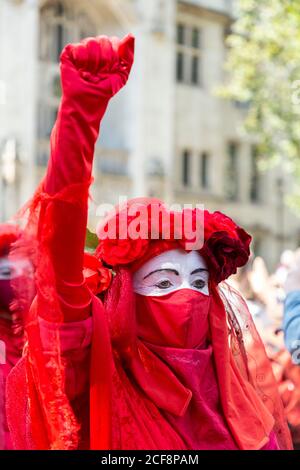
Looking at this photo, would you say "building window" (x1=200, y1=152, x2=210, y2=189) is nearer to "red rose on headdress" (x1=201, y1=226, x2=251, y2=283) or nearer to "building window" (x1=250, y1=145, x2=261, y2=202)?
"building window" (x1=250, y1=145, x2=261, y2=202)

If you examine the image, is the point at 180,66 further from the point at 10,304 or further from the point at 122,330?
the point at 122,330

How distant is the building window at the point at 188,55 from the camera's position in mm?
22891

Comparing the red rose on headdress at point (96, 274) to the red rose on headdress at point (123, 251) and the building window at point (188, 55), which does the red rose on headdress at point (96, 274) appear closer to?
the red rose on headdress at point (123, 251)

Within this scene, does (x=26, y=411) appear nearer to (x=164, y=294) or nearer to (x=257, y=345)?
(x=164, y=294)

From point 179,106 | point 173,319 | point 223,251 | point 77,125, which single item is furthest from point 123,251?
point 179,106

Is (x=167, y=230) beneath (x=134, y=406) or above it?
above

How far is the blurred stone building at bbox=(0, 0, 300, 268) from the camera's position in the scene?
61.2 ft

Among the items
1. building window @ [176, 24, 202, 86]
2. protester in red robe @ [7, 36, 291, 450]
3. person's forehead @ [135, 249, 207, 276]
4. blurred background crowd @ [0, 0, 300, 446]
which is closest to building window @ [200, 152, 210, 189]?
blurred background crowd @ [0, 0, 300, 446]

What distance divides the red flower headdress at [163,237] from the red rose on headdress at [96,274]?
0.03 m

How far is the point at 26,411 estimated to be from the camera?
3641 mm

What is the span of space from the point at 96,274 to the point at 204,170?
1948 cm

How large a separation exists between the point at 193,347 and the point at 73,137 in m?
1.11

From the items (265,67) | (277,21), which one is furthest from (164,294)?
(265,67)

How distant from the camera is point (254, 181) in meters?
24.6
